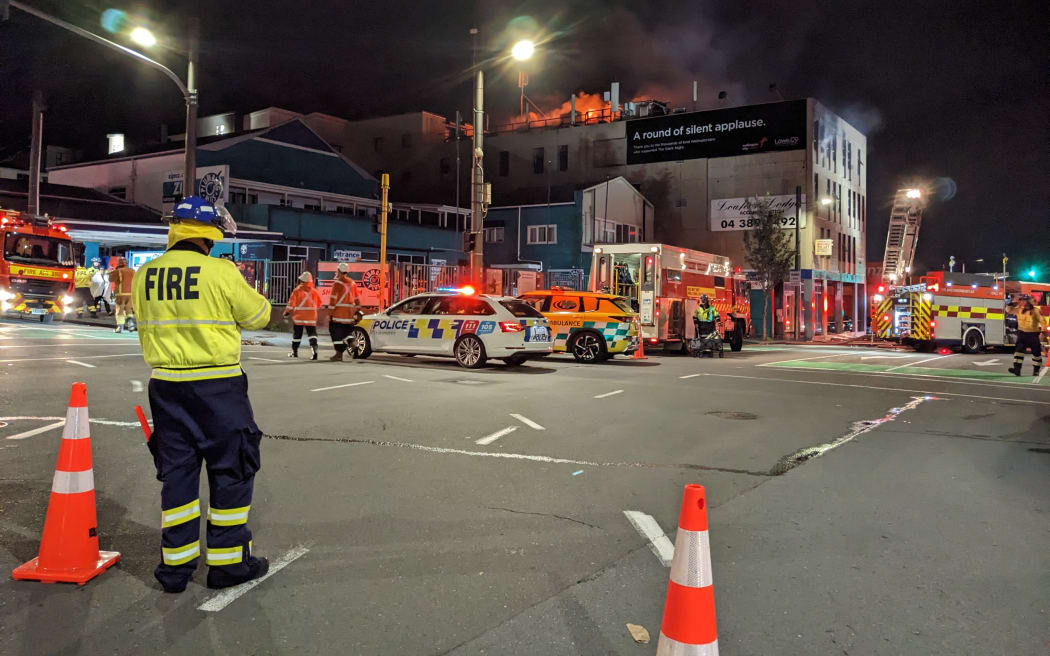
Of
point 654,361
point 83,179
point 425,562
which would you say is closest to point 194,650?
point 425,562

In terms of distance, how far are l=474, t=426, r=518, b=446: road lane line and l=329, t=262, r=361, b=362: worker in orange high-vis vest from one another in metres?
8.02

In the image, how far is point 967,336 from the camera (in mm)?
26609

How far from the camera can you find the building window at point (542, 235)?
45062mm

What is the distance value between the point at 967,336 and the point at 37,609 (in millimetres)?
28758

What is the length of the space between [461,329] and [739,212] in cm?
3624

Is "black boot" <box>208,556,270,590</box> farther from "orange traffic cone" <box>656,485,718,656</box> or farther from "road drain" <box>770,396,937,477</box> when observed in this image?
"road drain" <box>770,396,937,477</box>

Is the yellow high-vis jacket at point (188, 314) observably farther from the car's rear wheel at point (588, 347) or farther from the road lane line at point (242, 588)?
the car's rear wheel at point (588, 347)

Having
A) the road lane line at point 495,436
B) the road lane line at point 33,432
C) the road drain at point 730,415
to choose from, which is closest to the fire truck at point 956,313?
the road drain at point 730,415

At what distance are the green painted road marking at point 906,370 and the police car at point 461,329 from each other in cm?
664

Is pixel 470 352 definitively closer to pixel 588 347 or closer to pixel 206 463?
pixel 588 347

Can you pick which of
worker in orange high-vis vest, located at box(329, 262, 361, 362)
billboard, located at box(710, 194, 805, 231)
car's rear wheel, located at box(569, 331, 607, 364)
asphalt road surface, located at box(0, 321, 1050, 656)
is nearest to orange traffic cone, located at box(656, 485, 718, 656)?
asphalt road surface, located at box(0, 321, 1050, 656)

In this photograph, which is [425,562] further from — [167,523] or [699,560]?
[699,560]

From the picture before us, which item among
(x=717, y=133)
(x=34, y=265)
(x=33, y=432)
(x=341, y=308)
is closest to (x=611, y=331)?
(x=341, y=308)

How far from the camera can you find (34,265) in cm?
2438
